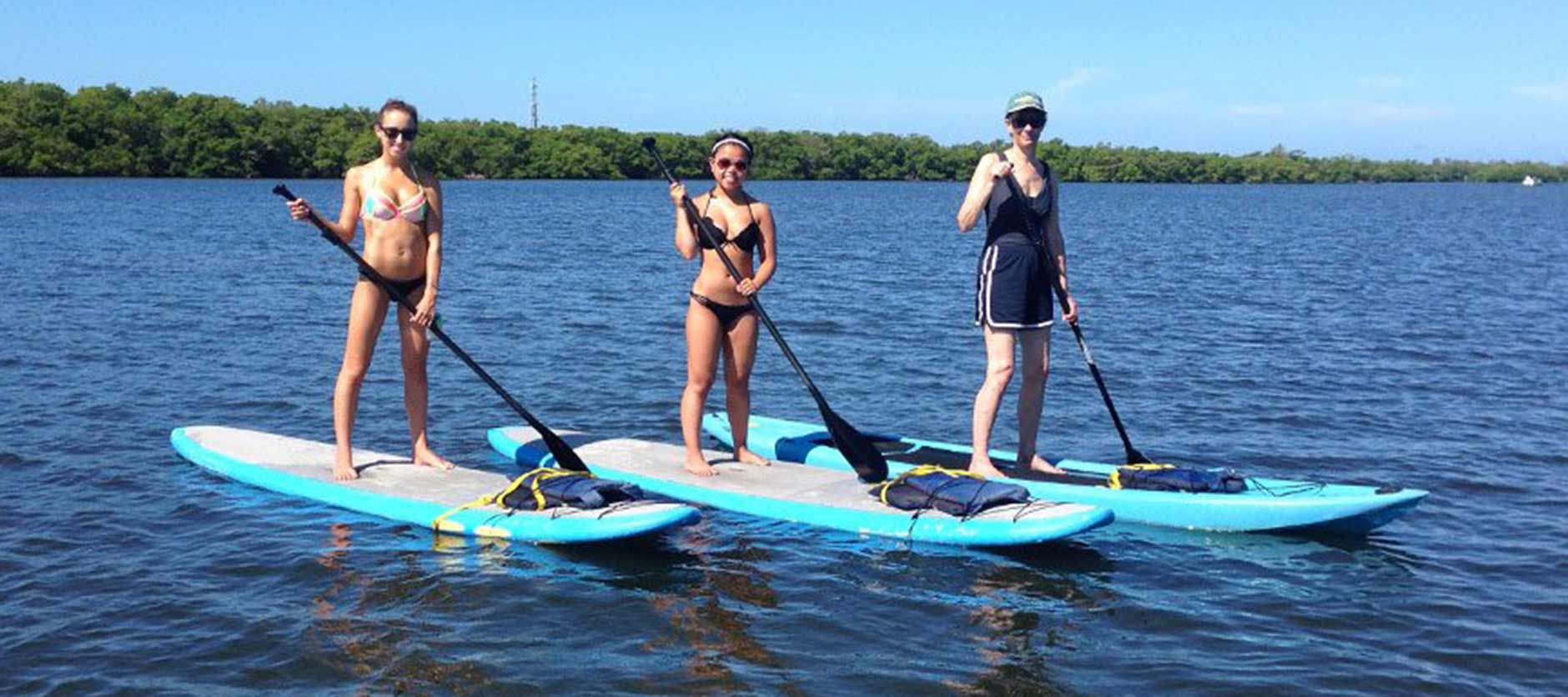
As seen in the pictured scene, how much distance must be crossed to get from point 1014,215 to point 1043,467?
1.83 m

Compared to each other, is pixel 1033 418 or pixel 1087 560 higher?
pixel 1033 418

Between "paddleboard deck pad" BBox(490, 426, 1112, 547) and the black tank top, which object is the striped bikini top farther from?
the black tank top

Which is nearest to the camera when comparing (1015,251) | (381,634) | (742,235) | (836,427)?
(381,634)

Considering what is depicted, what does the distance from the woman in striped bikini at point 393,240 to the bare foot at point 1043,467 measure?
410cm

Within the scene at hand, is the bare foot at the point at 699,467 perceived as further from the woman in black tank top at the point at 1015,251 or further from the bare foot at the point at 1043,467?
the bare foot at the point at 1043,467

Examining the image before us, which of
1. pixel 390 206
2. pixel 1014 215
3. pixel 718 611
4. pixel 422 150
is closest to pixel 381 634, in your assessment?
pixel 718 611

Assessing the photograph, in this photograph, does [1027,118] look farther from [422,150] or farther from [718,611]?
[422,150]

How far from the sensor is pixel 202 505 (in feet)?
29.8

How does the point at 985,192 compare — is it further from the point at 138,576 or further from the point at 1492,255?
the point at 1492,255

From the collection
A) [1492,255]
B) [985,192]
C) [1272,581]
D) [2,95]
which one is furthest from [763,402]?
[2,95]

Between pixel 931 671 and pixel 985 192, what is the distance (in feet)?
10.9

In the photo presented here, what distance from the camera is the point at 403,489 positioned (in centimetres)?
882

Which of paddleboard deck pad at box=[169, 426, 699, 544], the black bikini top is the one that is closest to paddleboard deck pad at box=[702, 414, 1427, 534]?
the black bikini top

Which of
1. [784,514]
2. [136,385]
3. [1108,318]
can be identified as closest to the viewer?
[784,514]
